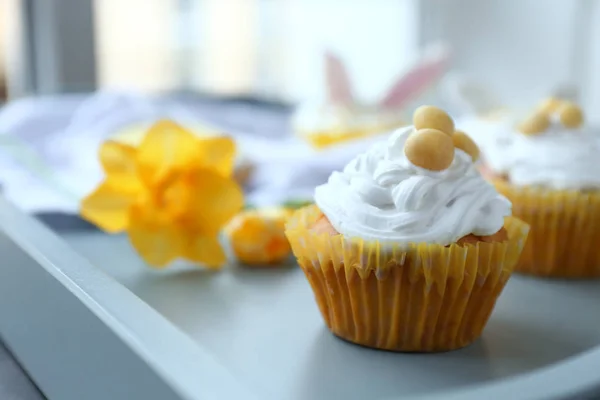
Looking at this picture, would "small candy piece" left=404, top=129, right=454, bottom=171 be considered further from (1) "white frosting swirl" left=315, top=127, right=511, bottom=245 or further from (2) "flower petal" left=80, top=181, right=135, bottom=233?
(2) "flower petal" left=80, top=181, right=135, bottom=233

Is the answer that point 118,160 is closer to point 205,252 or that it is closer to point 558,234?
point 205,252

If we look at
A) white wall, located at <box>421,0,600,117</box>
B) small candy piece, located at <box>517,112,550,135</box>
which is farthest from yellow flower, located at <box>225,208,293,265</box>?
white wall, located at <box>421,0,600,117</box>

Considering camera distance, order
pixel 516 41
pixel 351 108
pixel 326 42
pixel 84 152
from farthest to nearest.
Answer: pixel 326 42 → pixel 516 41 → pixel 351 108 → pixel 84 152

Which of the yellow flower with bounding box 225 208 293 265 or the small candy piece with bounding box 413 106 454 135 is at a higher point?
the small candy piece with bounding box 413 106 454 135

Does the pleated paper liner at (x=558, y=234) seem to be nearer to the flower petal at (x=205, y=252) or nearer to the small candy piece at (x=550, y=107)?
the small candy piece at (x=550, y=107)

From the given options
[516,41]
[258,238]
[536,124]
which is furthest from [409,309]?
[516,41]

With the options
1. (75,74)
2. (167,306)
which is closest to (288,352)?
(167,306)

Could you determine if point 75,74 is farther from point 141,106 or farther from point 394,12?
point 394,12
